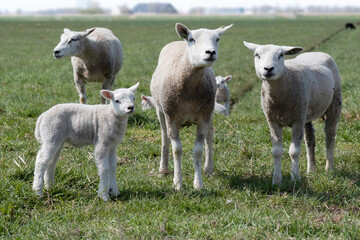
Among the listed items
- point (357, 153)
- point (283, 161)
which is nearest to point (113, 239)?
point (283, 161)

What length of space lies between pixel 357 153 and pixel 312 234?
2.59 m

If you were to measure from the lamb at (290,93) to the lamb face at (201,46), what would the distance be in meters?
0.48

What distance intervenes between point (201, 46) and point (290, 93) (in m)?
1.06

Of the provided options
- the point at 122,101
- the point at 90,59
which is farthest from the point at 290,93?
the point at 90,59

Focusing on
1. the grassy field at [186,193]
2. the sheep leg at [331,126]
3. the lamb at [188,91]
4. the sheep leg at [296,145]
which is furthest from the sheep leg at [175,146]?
the sheep leg at [331,126]

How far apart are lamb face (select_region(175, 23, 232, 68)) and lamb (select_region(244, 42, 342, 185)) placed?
0.48 meters

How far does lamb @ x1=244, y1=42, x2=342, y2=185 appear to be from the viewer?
441 centimetres

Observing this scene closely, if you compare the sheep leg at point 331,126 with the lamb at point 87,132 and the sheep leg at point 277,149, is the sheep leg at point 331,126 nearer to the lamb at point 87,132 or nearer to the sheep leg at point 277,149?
the sheep leg at point 277,149

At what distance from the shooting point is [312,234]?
11.4 ft

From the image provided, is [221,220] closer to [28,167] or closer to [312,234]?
[312,234]

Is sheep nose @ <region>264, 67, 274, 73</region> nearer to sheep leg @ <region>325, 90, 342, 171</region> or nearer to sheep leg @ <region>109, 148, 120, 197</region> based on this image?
sheep leg @ <region>325, 90, 342, 171</region>

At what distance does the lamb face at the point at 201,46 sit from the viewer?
419 centimetres

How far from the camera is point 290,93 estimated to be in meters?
4.61

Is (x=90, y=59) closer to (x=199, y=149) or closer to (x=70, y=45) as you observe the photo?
(x=70, y=45)
